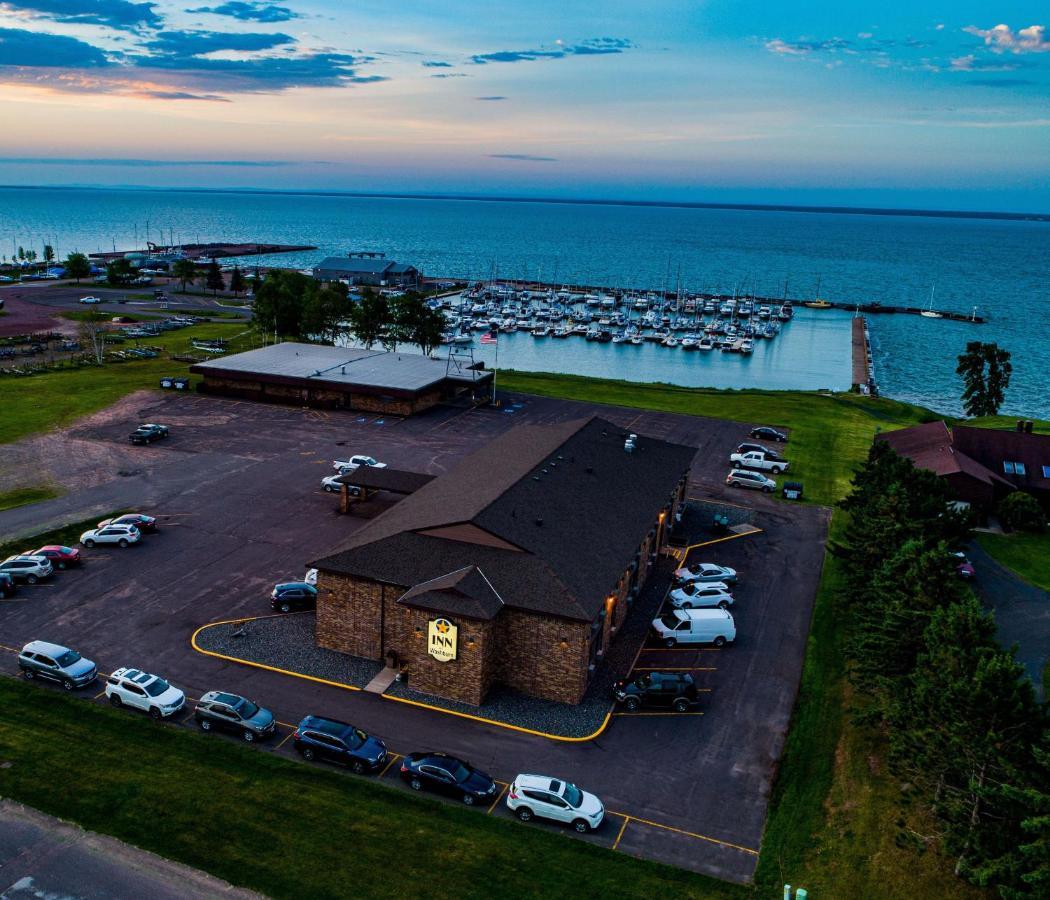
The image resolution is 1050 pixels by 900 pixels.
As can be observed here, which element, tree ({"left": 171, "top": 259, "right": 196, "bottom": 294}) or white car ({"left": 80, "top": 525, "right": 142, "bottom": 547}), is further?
tree ({"left": 171, "top": 259, "right": 196, "bottom": 294})

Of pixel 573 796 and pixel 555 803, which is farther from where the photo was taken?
pixel 573 796

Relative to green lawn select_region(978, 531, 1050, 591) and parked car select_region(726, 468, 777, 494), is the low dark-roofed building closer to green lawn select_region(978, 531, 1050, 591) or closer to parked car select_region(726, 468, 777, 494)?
parked car select_region(726, 468, 777, 494)

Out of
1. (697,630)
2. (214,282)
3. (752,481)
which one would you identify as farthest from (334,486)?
(214,282)

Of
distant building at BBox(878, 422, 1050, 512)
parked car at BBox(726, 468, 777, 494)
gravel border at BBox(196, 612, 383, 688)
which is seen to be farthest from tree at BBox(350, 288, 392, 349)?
gravel border at BBox(196, 612, 383, 688)

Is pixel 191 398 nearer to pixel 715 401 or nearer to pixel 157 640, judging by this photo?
pixel 157 640

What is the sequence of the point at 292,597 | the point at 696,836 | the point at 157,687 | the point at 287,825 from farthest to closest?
the point at 292,597
the point at 157,687
the point at 696,836
the point at 287,825

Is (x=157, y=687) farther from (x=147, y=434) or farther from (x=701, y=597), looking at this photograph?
(x=147, y=434)
